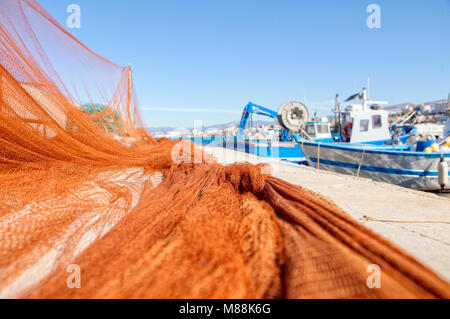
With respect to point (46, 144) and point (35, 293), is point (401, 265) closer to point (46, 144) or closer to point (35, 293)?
point (35, 293)

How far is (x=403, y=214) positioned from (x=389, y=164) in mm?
6331

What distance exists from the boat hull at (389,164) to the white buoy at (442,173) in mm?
288

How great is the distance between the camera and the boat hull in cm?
762

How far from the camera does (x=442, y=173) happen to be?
23.7 ft

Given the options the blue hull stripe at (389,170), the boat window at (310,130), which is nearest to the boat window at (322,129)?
the boat window at (310,130)

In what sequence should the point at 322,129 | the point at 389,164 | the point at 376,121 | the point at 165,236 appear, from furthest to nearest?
the point at 322,129 < the point at 376,121 < the point at 389,164 < the point at 165,236

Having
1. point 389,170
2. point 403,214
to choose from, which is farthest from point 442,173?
point 403,214

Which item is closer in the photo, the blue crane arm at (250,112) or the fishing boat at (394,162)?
the fishing boat at (394,162)

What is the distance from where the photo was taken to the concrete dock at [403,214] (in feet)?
5.96

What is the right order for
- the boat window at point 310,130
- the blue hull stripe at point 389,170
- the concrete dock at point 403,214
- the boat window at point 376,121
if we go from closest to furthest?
the concrete dock at point 403,214, the blue hull stripe at point 389,170, the boat window at point 376,121, the boat window at point 310,130

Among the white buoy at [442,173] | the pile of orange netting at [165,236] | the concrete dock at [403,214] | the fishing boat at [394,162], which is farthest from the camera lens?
the fishing boat at [394,162]

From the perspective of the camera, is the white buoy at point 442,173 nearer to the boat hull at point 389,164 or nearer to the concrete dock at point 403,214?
the boat hull at point 389,164

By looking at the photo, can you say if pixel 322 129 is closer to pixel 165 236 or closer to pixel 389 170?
pixel 389 170

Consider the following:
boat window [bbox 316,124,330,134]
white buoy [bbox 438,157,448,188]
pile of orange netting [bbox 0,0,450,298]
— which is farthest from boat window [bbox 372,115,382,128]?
pile of orange netting [bbox 0,0,450,298]
